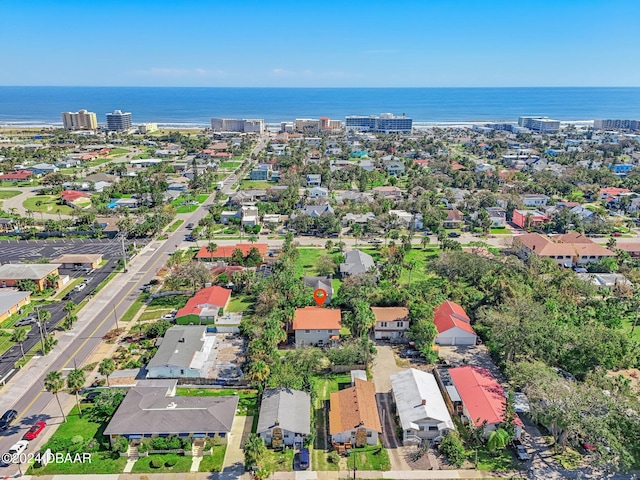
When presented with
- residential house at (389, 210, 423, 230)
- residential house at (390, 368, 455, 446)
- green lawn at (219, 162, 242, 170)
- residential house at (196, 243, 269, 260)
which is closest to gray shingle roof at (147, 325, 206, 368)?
residential house at (390, 368, 455, 446)

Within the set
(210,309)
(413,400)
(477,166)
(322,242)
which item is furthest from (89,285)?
(477,166)

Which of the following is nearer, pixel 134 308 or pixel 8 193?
pixel 134 308

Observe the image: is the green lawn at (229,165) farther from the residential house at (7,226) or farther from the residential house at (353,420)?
the residential house at (353,420)

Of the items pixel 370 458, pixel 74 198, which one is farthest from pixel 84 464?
pixel 74 198

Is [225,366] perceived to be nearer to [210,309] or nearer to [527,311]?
[210,309]

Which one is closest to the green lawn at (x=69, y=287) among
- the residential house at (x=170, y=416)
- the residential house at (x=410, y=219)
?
the residential house at (x=170, y=416)

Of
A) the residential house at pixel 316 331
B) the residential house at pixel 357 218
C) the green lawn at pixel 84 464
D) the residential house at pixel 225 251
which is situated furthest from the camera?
the residential house at pixel 357 218

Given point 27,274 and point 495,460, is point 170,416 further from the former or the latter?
point 27,274
